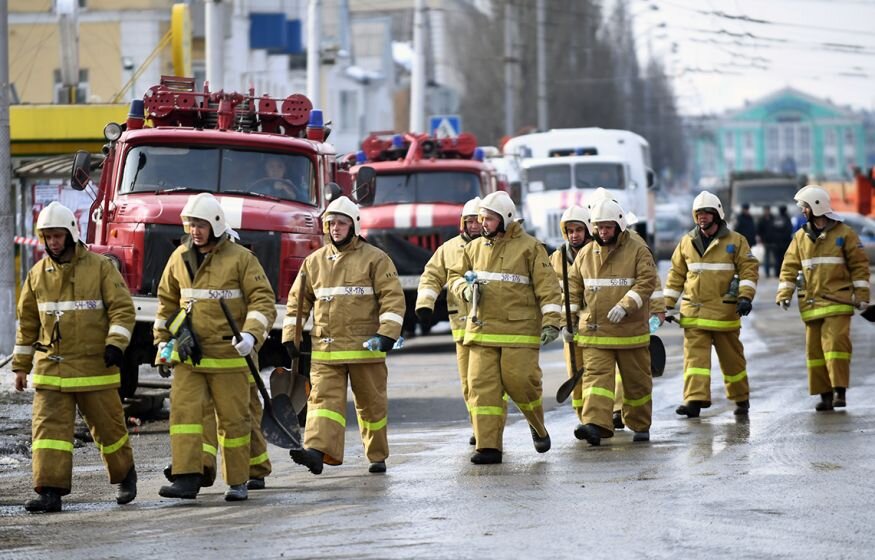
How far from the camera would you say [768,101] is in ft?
645

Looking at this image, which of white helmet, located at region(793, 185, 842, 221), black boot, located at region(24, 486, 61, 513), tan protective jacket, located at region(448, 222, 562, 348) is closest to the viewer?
black boot, located at region(24, 486, 61, 513)

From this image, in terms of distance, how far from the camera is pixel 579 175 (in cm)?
3291

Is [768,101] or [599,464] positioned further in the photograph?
[768,101]

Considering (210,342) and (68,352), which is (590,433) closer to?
(210,342)

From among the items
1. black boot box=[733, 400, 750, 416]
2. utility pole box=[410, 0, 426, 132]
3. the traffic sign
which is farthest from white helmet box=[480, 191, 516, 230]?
utility pole box=[410, 0, 426, 132]

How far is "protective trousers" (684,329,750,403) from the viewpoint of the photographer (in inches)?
573

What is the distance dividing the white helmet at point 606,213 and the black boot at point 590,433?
1496 mm

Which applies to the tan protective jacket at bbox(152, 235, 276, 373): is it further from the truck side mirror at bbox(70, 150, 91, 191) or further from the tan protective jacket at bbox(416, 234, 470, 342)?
the truck side mirror at bbox(70, 150, 91, 191)

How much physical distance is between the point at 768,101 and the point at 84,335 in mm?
190765

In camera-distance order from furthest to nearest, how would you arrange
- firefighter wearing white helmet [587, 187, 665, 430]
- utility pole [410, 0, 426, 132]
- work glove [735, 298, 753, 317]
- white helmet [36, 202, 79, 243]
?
utility pole [410, 0, 426, 132]
work glove [735, 298, 753, 317]
firefighter wearing white helmet [587, 187, 665, 430]
white helmet [36, 202, 79, 243]

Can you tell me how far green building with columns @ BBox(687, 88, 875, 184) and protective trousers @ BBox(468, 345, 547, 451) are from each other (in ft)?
562

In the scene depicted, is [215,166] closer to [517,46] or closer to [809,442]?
[809,442]

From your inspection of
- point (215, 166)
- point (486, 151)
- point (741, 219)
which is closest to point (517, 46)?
point (741, 219)

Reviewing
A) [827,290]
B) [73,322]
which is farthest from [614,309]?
[73,322]
